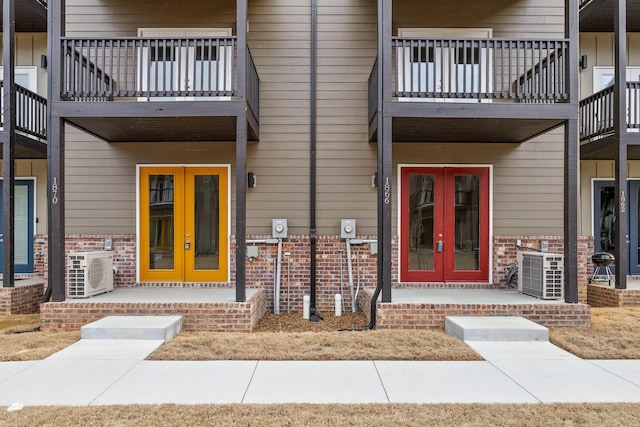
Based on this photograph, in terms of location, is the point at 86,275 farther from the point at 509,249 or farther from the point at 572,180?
the point at 572,180

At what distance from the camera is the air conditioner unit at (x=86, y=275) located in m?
6.23

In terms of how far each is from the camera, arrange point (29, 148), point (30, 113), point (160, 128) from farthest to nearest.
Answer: point (30, 113), point (29, 148), point (160, 128)

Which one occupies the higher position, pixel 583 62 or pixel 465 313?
pixel 583 62

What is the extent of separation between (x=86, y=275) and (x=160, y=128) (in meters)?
2.61

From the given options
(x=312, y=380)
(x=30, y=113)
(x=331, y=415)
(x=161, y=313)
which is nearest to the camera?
(x=331, y=415)

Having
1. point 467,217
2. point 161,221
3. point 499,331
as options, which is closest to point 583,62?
point 467,217

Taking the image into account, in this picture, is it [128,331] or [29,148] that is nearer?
[128,331]

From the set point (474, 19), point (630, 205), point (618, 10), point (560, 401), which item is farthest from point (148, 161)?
point (630, 205)

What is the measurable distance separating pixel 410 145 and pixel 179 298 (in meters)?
4.90

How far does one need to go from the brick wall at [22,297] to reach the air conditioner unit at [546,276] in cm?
852

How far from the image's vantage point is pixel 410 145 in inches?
304

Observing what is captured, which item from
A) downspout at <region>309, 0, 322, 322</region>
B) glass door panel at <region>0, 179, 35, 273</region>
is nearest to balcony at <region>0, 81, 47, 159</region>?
glass door panel at <region>0, 179, 35, 273</region>

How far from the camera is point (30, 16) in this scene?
25.4 ft

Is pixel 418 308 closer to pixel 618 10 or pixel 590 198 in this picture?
pixel 590 198
